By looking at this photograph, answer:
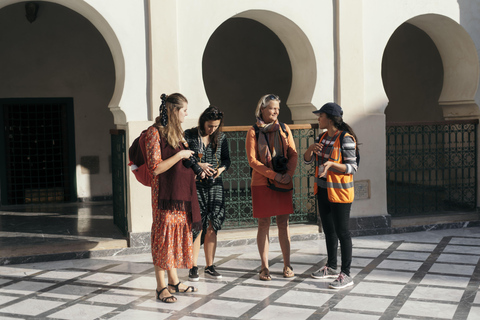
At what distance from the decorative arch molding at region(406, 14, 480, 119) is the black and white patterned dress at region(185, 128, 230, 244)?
13.6 feet

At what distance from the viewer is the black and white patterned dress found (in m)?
5.82

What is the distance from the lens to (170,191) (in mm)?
5176

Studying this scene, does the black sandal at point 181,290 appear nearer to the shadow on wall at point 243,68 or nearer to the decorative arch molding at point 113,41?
the decorative arch molding at point 113,41

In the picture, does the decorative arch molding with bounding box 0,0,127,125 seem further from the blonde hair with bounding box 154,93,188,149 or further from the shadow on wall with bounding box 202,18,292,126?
the shadow on wall with bounding box 202,18,292,126

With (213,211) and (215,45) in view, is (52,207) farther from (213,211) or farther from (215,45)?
(213,211)

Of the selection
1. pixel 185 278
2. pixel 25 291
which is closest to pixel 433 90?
pixel 185 278

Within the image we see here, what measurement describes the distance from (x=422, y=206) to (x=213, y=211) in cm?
406

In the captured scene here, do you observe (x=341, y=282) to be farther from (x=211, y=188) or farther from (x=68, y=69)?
(x=68, y=69)

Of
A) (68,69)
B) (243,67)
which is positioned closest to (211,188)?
(68,69)

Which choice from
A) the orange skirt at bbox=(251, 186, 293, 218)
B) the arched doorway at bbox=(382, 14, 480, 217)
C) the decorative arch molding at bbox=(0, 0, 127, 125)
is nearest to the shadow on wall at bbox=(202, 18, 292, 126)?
the arched doorway at bbox=(382, 14, 480, 217)

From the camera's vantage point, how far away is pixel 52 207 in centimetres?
1049

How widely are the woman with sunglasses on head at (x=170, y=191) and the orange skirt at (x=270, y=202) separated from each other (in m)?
0.76

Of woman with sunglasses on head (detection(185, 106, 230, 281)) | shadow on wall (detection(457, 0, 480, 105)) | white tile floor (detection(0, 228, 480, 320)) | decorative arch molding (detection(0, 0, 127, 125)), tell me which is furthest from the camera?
shadow on wall (detection(457, 0, 480, 105))

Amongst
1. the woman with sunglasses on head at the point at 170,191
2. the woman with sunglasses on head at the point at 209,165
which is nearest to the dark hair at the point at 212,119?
the woman with sunglasses on head at the point at 209,165
